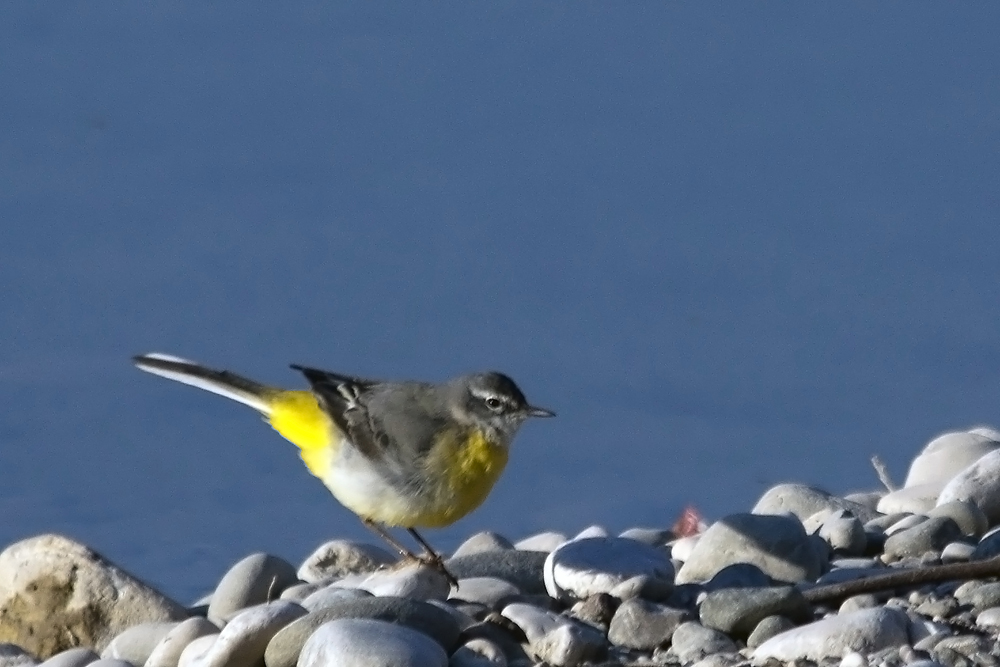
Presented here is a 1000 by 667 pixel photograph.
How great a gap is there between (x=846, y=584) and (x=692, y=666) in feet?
2.27

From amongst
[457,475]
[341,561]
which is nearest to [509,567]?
[457,475]

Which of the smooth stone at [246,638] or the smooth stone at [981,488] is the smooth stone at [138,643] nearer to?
the smooth stone at [246,638]

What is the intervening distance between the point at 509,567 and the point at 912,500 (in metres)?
2.02

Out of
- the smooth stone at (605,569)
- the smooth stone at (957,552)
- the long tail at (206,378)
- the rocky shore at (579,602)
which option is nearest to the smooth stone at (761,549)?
the rocky shore at (579,602)

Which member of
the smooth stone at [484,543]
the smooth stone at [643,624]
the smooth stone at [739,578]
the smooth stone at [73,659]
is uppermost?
the smooth stone at [484,543]

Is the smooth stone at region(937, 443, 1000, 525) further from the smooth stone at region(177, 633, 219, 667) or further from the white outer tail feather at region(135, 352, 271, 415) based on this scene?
the smooth stone at region(177, 633, 219, 667)

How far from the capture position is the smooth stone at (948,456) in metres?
7.38

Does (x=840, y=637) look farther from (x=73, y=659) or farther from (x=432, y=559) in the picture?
(x=73, y=659)

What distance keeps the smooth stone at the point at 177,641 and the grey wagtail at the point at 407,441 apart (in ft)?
3.25

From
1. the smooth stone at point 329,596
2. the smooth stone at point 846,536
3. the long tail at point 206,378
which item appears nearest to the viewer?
the smooth stone at point 329,596

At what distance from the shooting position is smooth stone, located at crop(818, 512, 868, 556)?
6203mm

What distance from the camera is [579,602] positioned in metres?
5.41

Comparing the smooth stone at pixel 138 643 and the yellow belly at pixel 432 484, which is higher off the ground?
the yellow belly at pixel 432 484

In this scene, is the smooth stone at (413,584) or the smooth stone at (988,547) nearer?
the smooth stone at (413,584)
